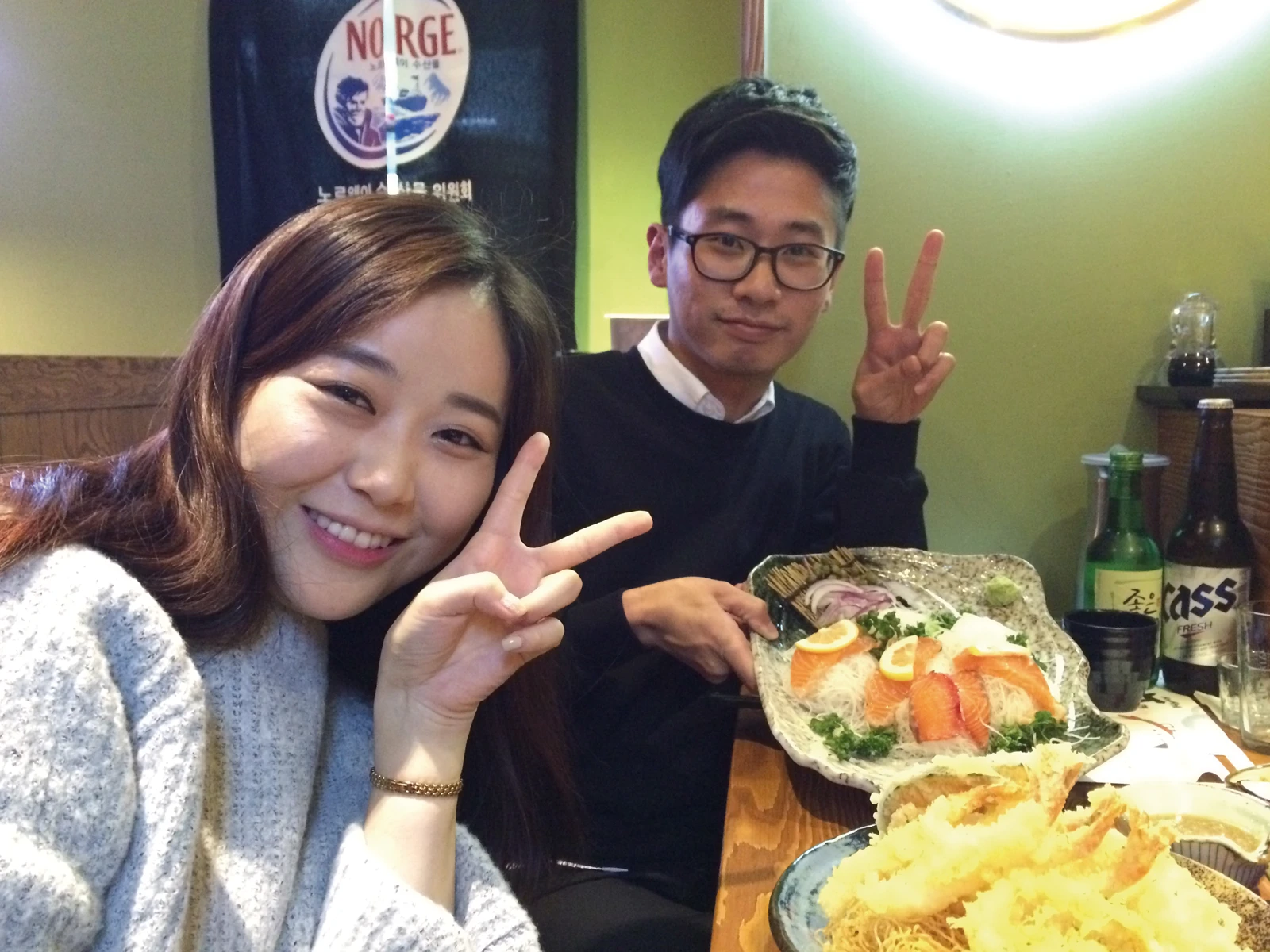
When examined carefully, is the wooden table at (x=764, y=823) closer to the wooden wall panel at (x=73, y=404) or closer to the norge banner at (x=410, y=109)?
the norge banner at (x=410, y=109)

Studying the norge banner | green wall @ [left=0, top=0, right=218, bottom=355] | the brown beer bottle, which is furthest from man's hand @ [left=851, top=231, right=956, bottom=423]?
green wall @ [left=0, top=0, right=218, bottom=355]

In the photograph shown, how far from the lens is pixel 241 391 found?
856 mm

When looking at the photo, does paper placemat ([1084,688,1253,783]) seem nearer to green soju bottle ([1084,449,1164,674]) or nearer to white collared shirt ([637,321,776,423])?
green soju bottle ([1084,449,1164,674])

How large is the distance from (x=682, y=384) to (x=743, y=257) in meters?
0.26

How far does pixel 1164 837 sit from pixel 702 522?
1024mm

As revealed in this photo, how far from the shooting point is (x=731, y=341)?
1.50 m

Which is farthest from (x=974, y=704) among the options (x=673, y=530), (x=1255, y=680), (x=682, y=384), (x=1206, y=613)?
(x=682, y=384)

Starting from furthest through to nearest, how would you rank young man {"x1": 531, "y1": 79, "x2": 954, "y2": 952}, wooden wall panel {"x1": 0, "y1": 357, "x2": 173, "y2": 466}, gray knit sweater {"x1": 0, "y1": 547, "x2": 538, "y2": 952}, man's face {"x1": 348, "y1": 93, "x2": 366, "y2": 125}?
man's face {"x1": 348, "y1": 93, "x2": 366, "y2": 125}
wooden wall panel {"x1": 0, "y1": 357, "x2": 173, "y2": 466}
young man {"x1": 531, "y1": 79, "x2": 954, "y2": 952}
gray knit sweater {"x1": 0, "y1": 547, "x2": 538, "y2": 952}

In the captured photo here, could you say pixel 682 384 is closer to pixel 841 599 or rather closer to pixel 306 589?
pixel 841 599

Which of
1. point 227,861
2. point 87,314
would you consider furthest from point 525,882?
point 87,314

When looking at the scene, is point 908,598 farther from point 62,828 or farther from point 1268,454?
point 62,828

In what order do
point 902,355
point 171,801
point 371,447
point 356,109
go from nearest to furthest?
1. point 171,801
2. point 371,447
3. point 902,355
4. point 356,109

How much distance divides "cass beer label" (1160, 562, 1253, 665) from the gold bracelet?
1.12m

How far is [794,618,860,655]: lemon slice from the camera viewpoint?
1183 mm
